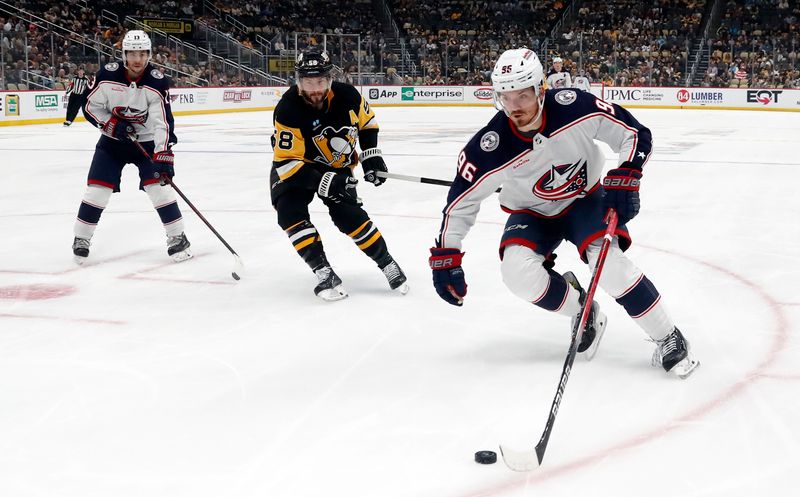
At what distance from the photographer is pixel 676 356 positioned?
291 centimetres

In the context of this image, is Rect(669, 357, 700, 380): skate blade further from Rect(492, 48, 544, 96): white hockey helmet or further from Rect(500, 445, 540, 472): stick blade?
Rect(492, 48, 544, 96): white hockey helmet

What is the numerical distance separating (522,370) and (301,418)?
822 millimetres

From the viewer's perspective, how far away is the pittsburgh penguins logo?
13.6 feet

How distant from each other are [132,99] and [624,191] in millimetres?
3154

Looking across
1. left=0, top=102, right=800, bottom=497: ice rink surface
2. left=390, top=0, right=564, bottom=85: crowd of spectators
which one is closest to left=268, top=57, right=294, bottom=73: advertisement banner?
left=390, top=0, right=564, bottom=85: crowd of spectators

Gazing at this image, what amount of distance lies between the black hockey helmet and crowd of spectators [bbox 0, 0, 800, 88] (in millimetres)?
12823

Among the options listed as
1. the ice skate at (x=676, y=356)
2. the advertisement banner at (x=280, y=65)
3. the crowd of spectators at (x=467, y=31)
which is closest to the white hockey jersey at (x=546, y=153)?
the ice skate at (x=676, y=356)

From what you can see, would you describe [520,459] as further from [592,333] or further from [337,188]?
[337,188]

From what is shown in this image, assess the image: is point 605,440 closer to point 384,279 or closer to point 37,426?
point 37,426

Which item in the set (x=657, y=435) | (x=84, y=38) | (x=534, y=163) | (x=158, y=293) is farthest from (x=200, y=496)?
(x=84, y=38)

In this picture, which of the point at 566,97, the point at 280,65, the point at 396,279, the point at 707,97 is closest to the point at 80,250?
the point at 396,279

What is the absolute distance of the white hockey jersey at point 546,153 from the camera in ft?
9.46

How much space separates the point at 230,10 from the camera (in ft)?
86.5

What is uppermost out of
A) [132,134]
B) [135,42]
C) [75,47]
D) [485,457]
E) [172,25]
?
[172,25]
